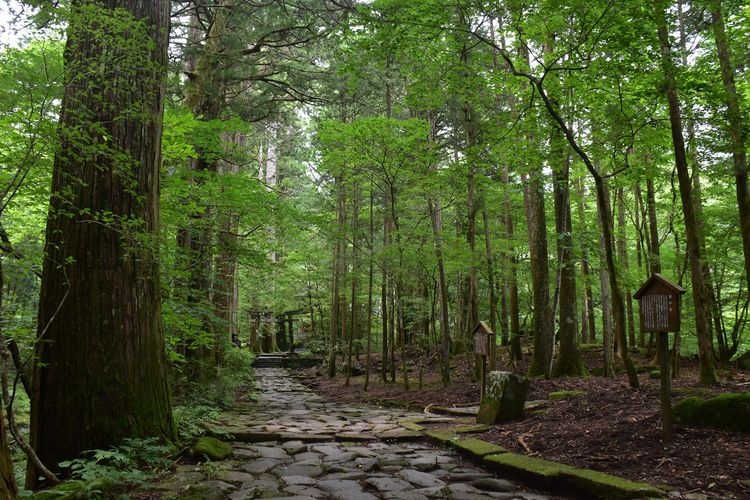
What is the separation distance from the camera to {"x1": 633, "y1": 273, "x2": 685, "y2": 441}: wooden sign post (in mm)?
4312

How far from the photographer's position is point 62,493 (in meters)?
2.98

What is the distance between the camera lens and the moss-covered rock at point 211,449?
4.57m

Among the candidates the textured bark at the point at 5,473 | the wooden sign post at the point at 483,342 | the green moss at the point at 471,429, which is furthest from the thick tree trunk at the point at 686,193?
the textured bark at the point at 5,473

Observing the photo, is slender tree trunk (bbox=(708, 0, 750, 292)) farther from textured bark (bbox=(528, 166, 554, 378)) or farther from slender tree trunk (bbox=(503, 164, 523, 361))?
slender tree trunk (bbox=(503, 164, 523, 361))

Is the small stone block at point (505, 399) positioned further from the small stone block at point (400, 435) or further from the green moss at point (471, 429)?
the small stone block at point (400, 435)

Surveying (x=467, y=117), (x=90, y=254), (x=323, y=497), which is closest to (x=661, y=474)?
(x=323, y=497)

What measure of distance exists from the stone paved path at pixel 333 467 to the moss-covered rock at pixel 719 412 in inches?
77.0

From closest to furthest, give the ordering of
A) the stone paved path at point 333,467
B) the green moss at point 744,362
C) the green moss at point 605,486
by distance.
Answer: the green moss at point 605,486 → the stone paved path at point 333,467 → the green moss at point 744,362

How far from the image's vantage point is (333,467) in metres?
4.68

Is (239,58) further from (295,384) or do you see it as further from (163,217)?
(295,384)

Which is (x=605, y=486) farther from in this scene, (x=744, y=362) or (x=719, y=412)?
(x=744, y=362)

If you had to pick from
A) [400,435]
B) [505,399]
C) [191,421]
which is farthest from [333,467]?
[505,399]

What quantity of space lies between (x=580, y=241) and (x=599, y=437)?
6086 mm

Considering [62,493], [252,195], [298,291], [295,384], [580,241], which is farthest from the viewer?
[298,291]
